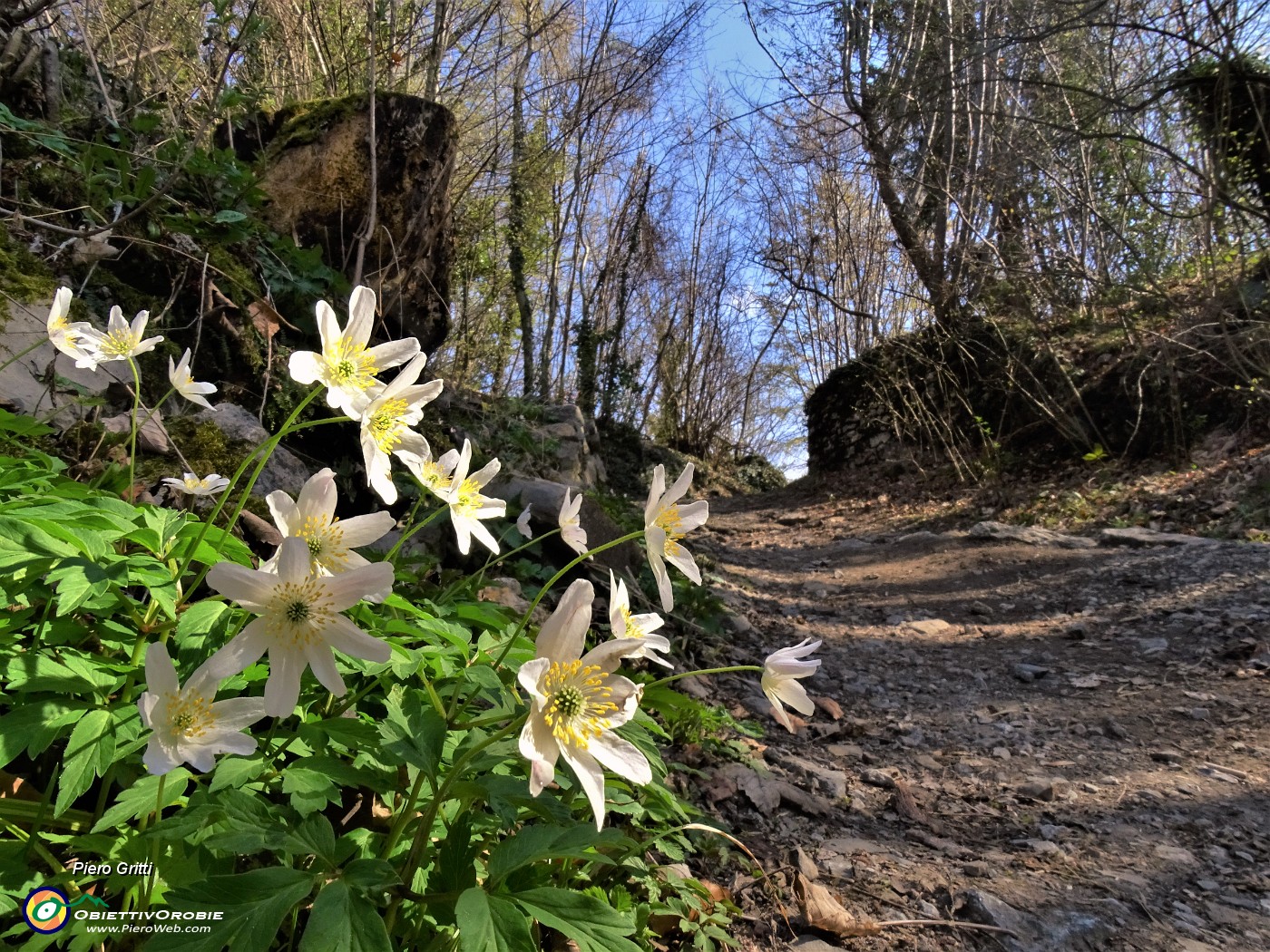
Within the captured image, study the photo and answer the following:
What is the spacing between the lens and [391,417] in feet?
4.43

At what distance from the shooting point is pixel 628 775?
3.28 feet

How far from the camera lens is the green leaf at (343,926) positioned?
32.6 inches

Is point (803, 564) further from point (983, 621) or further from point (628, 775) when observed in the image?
point (628, 775)

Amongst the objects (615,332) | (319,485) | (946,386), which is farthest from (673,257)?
(319,485)

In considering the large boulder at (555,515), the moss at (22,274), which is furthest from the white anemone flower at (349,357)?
the large boulder at (555,515)

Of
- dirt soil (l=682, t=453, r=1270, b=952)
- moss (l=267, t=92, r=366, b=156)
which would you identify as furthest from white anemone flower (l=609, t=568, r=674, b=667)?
moss (l=267, t=92, r=366, b=156)

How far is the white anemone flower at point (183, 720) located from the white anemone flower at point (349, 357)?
1.53 feet

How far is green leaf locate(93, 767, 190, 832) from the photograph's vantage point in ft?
3.16

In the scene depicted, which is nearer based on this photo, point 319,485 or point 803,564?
point 319,485

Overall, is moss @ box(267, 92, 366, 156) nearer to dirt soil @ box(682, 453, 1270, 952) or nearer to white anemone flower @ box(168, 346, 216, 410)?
white anemone flower @ box(168, 346, 216, 410)

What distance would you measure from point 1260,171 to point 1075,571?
15.1ft

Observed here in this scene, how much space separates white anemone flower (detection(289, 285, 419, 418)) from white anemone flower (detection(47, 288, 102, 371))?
2.64ft

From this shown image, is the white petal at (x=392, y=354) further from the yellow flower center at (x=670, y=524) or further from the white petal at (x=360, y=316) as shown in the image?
the yellow flower center at (x=670, y=524)

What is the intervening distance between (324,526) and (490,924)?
2.13 feet
